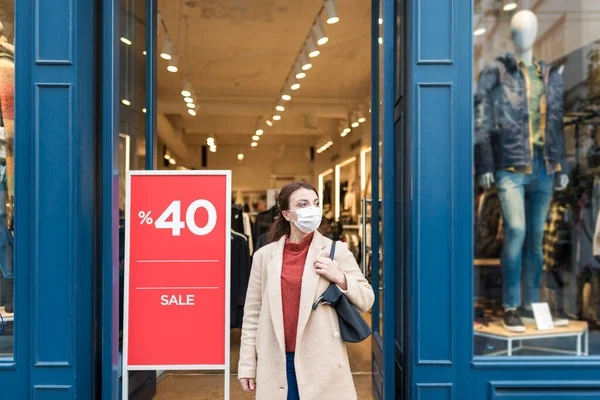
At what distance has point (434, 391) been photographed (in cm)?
330

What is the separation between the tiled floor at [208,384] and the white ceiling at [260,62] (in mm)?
3710

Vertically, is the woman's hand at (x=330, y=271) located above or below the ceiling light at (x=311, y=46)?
below

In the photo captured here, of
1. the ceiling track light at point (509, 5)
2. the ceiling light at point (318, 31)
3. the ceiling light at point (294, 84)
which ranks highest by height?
the ceiling light at point (294, 84)

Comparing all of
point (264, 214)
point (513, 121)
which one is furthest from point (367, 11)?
point (513, 121)

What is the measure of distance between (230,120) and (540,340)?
11144 mm

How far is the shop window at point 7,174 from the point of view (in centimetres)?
341

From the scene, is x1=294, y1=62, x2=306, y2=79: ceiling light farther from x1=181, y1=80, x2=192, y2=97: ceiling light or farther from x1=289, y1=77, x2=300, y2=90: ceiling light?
x1=181, y1=80, x2=192, y2=97: ceiling light

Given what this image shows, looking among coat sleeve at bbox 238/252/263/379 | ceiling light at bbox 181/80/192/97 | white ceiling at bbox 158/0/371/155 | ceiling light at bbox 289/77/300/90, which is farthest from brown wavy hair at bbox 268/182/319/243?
ceiling light at bbox 181/80/192/97

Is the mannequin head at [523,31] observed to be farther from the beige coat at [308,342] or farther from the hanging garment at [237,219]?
the hanging garment at [237,219]

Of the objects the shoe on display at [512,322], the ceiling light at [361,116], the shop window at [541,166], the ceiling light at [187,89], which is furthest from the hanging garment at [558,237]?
the ceiling light at [187,89]

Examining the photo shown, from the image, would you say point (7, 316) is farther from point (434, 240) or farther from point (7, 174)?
point (434, 240)

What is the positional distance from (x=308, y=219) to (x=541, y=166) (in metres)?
1.76

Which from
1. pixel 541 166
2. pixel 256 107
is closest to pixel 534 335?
pixel 541 166

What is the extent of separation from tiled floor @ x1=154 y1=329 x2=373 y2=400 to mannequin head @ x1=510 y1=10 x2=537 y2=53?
2757 mm
